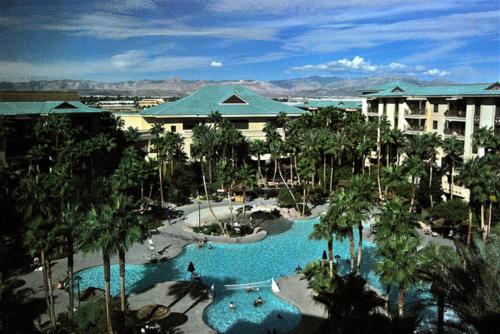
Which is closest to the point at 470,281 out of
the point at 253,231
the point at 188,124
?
the point at 253,231

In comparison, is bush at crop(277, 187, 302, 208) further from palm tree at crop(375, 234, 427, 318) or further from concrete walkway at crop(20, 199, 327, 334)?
palm tree at crop(375, 234, 427, 318)

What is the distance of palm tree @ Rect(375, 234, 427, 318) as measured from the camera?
20.1 m

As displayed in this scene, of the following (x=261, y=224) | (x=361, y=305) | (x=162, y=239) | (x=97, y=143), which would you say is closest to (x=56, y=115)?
(x=97, y=143)

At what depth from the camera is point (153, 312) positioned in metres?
26.2

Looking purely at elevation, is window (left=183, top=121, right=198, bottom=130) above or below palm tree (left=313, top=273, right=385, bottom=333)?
above

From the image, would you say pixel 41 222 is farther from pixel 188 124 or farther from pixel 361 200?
pixel 188 124

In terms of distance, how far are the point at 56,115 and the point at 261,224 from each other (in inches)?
1082

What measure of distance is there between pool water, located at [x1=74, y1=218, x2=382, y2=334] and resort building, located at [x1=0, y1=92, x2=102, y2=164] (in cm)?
2329

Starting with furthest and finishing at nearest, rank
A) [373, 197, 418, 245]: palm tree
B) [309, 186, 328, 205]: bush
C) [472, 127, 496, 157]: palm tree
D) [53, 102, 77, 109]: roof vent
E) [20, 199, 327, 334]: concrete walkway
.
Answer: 1. [53, 102, 77, 109]: roof vent
2. [309, 186, 328, 205]: bush
3. [472, 127, 496, 157]: palm tree
4. [20, 199, 327, 334]: concrete walkway
5. [373, 197, 418, 245]: palm tree

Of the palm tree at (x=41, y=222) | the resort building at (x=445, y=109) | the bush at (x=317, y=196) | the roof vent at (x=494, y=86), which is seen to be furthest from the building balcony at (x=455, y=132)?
the palm tree at (x=41, y=222)

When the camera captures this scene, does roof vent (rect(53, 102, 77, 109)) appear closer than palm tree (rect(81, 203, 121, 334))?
No

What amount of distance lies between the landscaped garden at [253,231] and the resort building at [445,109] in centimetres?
441

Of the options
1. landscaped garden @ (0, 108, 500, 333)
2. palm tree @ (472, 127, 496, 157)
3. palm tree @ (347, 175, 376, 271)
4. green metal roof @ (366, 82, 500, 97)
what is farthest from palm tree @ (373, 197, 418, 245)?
green metal roof @ (366, 82, 500, 97)

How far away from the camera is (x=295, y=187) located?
2283 inches
